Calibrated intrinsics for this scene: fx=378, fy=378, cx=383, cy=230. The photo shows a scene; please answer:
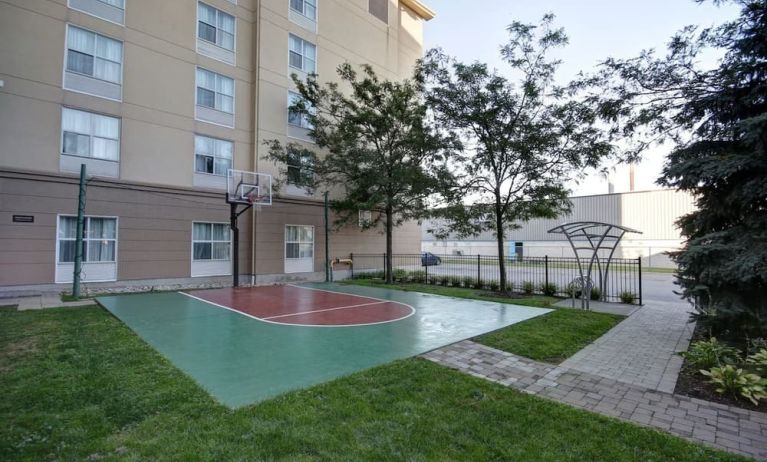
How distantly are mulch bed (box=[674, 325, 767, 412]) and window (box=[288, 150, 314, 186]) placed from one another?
13.0 metres

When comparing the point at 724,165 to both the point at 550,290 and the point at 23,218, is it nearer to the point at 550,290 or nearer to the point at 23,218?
the point at 550,290

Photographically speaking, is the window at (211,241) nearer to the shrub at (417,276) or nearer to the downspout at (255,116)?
the downspout at (255,116)

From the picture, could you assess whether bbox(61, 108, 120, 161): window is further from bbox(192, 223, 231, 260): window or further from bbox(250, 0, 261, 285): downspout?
bbox(250, 0, 261, 285): downspout

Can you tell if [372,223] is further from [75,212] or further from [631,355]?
[631,355]

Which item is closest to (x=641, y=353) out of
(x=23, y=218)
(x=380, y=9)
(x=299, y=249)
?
(x=299, y=249)

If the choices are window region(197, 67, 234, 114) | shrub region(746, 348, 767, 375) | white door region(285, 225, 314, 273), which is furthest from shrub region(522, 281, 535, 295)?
window region(197, 67, 234, 114)

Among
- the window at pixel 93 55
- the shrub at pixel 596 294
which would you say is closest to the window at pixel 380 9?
the window at pixel 93 55

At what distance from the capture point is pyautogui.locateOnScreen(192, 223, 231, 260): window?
1409 centimetres

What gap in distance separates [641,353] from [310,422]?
16.9 feet

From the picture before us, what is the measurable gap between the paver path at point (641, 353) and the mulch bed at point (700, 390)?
80 millimetres

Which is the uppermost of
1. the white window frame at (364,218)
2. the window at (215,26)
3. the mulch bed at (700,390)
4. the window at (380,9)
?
the window at (380,9)

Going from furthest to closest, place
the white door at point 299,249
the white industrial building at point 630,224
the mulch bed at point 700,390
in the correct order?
the white industrial building at point 630,224 → the white door at point 299,249 → the mulch bed at point 700,390

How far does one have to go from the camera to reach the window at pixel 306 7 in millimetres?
16711

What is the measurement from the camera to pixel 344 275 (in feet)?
60.0
